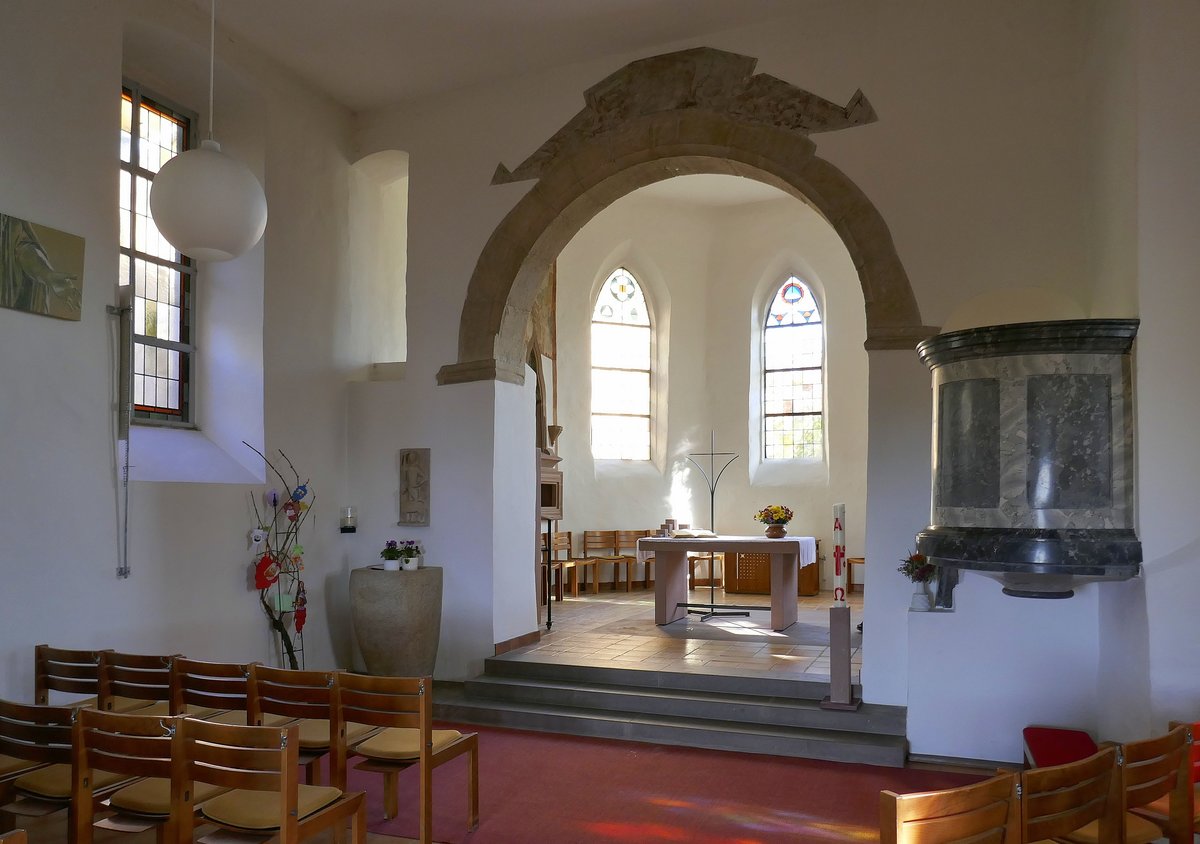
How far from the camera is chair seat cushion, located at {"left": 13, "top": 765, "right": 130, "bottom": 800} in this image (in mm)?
3279

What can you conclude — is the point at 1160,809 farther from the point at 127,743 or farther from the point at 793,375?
the point at 793,375

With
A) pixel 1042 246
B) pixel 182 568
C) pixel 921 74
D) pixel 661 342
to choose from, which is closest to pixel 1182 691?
pixel 1042 246

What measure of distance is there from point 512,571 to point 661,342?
5811 millimetres

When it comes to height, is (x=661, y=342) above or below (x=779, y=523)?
above

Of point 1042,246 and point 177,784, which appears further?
point 1042,246

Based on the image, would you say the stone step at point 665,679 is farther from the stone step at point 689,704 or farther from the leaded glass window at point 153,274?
the leaded glass window at point 153,274

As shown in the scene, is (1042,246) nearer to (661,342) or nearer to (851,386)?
(851,386)

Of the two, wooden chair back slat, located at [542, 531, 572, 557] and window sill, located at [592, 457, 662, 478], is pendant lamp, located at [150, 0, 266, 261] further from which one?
window sill, located at [592, 457, 662, 478]

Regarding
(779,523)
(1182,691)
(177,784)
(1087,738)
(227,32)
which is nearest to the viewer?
(177,784)

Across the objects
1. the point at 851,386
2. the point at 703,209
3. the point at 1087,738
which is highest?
the point at 703,209

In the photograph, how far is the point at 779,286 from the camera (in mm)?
12438

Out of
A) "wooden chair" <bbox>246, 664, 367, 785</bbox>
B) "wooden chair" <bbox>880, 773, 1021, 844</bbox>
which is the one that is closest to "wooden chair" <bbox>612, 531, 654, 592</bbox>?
"wooden chair" <bbox>246, 664, 367, 785</bbox>

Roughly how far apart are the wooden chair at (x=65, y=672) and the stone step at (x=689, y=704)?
2778mm

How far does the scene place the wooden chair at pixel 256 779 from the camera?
9.18 ft
